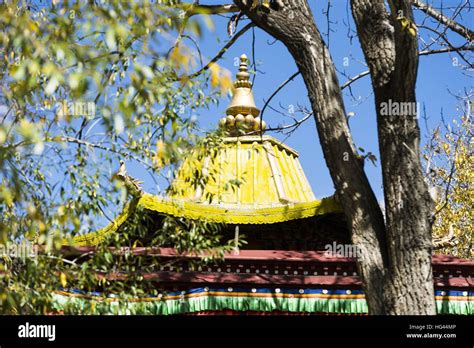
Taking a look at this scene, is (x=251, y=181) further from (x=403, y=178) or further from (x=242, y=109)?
(x=403, y=178)

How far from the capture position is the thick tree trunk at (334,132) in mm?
5922

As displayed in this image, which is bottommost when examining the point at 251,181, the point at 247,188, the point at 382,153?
the point at 382,153

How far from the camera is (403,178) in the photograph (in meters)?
5.88

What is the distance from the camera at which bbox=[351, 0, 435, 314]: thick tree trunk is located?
5688 mm

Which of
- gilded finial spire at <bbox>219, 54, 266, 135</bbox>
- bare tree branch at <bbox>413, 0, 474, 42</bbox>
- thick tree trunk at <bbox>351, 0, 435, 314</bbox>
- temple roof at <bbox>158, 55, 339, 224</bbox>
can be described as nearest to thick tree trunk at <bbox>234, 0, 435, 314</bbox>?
thick tree trunk at <bbox>351, 0, 435, 314</bbox>

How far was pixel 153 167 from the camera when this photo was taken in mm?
6125

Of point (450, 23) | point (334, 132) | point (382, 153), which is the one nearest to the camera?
point (382, 153)

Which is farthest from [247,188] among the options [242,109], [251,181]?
[242,109]

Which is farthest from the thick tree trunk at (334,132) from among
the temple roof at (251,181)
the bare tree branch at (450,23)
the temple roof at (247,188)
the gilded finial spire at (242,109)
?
the gilded finial spire at (242,109)

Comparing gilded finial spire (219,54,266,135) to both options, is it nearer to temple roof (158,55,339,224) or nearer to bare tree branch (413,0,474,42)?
temple roof (158,55,339,224)

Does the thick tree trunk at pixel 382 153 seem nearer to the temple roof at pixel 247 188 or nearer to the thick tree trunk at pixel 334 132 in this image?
the thick tree trunk at pixel 334 132

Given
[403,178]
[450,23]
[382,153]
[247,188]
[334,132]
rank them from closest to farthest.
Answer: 1. [403,178]
2. [382,153]
3. [334,132]
4. [450,23]
5. [247,188]

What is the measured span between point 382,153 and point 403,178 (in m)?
0.28
